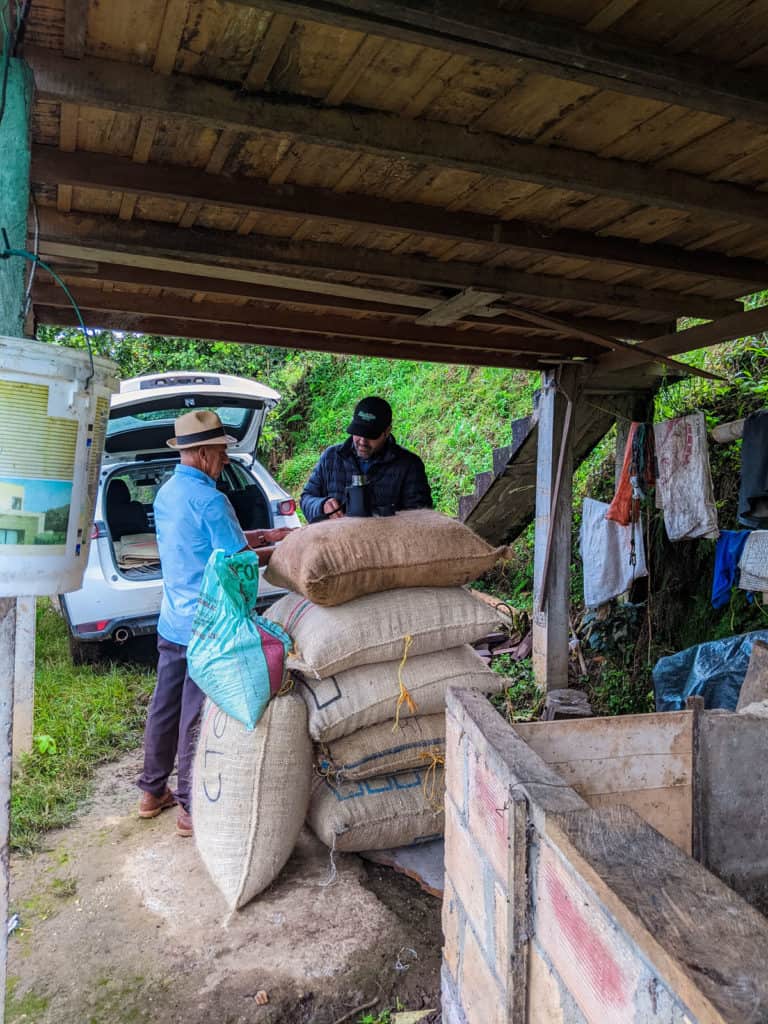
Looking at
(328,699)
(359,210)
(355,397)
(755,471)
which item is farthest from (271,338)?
(355,397)

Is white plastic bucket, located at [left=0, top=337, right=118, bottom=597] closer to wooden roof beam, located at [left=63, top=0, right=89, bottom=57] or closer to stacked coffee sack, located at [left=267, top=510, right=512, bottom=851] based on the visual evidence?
wooden roof beam, located at [left=63, top=0, right=89, bottom=57]

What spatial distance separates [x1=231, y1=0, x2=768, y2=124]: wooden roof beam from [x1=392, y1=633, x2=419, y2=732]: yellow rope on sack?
7.23ft

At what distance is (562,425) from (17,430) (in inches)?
182

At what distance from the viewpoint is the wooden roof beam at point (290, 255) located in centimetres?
304

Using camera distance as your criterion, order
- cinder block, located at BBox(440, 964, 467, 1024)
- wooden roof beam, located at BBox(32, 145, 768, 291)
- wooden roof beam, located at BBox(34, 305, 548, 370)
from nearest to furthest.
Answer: cinder block, located at BBox(440, 964, 467, 1024) → wooden roof beam, located at BBox(32, 145, 768, 291) → wooden roof beam, located at BBox(34, 305, 548, 370)

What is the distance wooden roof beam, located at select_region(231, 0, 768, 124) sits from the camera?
1.60m

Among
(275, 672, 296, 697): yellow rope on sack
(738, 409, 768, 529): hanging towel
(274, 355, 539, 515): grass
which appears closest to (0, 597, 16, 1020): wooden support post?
(275, 672, 296, 697): yellow rope on sack

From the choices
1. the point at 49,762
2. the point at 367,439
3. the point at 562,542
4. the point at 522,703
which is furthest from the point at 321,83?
the point at 522,703

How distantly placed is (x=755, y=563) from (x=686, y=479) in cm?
79

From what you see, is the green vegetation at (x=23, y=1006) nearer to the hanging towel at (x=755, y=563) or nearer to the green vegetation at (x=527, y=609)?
the green vegetation at (x=527, y=609)

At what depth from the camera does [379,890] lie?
10.3 ft

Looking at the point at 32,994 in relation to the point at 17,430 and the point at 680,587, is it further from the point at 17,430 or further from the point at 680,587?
the point at 680,587

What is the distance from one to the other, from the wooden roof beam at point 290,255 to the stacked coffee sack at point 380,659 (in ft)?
3.87

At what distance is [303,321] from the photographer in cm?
442
